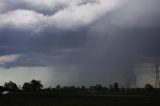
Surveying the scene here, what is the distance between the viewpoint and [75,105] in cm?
7275

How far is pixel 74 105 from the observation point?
239 feet

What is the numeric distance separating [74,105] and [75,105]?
0.25m

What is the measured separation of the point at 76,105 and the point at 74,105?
480 mm

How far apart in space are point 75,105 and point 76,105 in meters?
0.23

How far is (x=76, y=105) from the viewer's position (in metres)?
72.7
